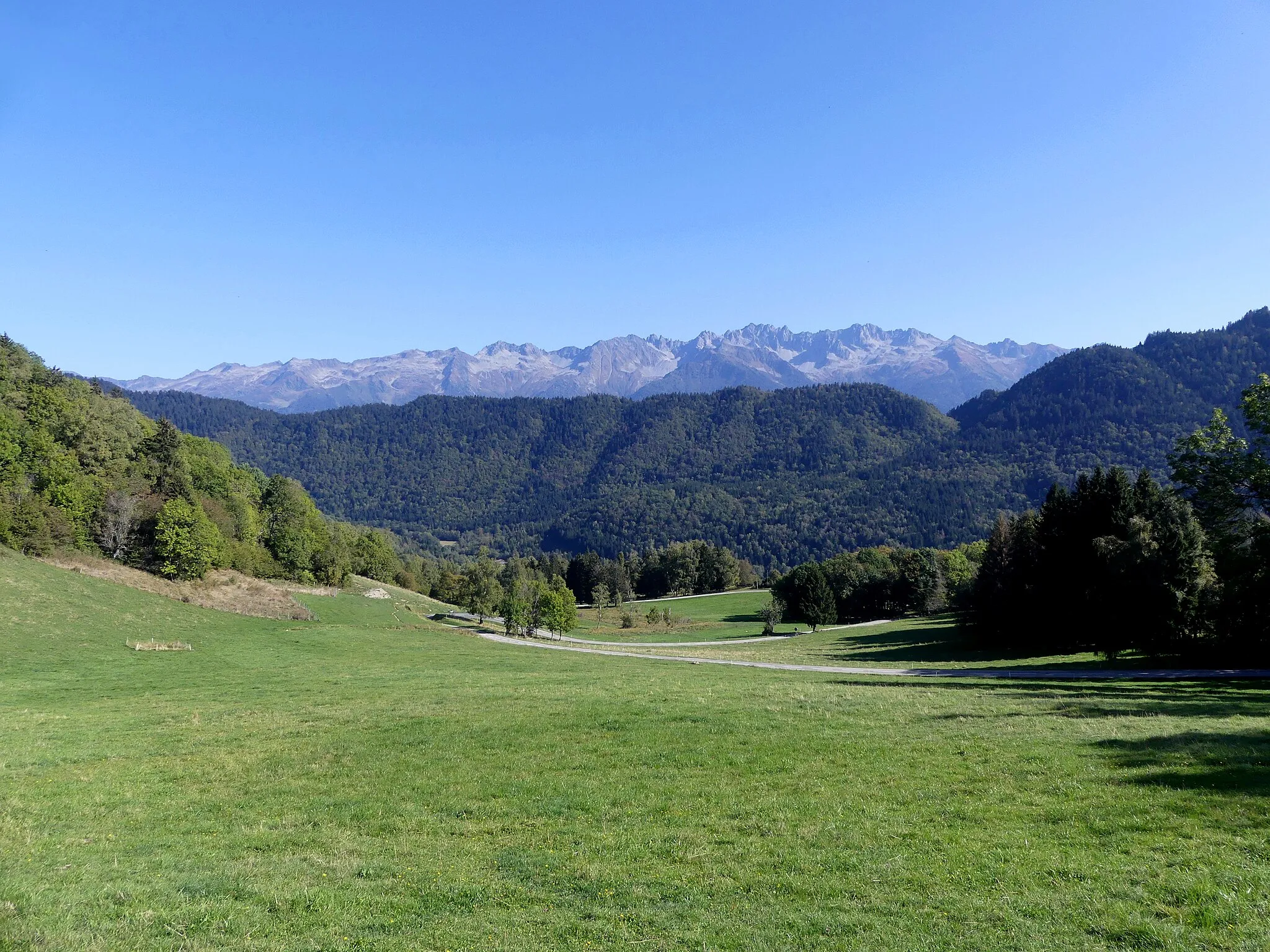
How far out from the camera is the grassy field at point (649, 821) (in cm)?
894

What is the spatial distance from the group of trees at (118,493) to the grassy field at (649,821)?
45040 millimetres

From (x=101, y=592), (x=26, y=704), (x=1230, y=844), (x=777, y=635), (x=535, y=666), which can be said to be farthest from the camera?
(x=777, y=635)

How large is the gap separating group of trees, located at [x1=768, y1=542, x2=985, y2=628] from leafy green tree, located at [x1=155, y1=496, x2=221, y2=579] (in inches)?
2869

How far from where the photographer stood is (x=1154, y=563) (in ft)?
133

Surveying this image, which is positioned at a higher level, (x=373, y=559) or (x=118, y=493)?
(x=118, y=493)

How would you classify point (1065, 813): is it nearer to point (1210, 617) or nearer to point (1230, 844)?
point (1230, 844)

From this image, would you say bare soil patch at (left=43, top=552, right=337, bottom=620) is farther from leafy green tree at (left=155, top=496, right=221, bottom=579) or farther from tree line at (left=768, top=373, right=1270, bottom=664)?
tree line at (left=768, top=373, right=1270, bottom=664)

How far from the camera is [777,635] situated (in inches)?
3457

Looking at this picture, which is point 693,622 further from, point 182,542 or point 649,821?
point 649,821

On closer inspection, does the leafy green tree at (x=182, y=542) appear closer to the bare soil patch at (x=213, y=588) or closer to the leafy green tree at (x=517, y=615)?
the bare soil patch at (x=213, y=588)

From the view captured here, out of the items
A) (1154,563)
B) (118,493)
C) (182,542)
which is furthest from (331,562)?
(1154,563)

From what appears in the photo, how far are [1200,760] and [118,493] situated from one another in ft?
271

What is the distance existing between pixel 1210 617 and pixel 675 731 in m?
35.5

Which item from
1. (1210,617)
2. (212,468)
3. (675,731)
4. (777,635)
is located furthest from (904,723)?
(212,468)
